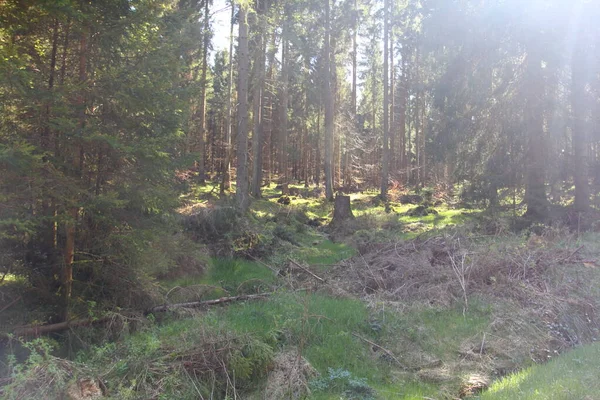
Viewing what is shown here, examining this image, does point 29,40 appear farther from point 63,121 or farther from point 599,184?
point 599,184

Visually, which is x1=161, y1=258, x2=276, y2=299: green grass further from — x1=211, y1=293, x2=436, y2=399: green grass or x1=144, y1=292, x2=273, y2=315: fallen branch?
x1=211, y1=293, x2=436, y2=399: green grass

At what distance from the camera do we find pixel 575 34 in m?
16.7

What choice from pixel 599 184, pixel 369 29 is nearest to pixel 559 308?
pixel 599 184

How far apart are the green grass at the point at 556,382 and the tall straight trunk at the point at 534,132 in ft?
40.3

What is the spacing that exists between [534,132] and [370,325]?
14.4m

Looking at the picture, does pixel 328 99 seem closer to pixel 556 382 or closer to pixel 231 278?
pixel 231 278

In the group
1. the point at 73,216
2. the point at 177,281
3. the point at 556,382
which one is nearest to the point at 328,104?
the point at 177,281

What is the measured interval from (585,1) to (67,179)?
1832 cm

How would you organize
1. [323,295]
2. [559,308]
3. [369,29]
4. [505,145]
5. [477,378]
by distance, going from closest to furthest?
[477,378] → [559,308] → [323,295] → [505,145] → [369,29]

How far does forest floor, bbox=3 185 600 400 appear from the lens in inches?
196

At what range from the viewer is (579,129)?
17391 millimetres

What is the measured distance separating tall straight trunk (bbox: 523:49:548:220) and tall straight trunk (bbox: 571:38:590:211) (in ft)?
3.65

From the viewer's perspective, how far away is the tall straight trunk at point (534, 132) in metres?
17.0

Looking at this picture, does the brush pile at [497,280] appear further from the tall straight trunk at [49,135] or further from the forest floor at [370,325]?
the tall straight trunk at [49,135]
